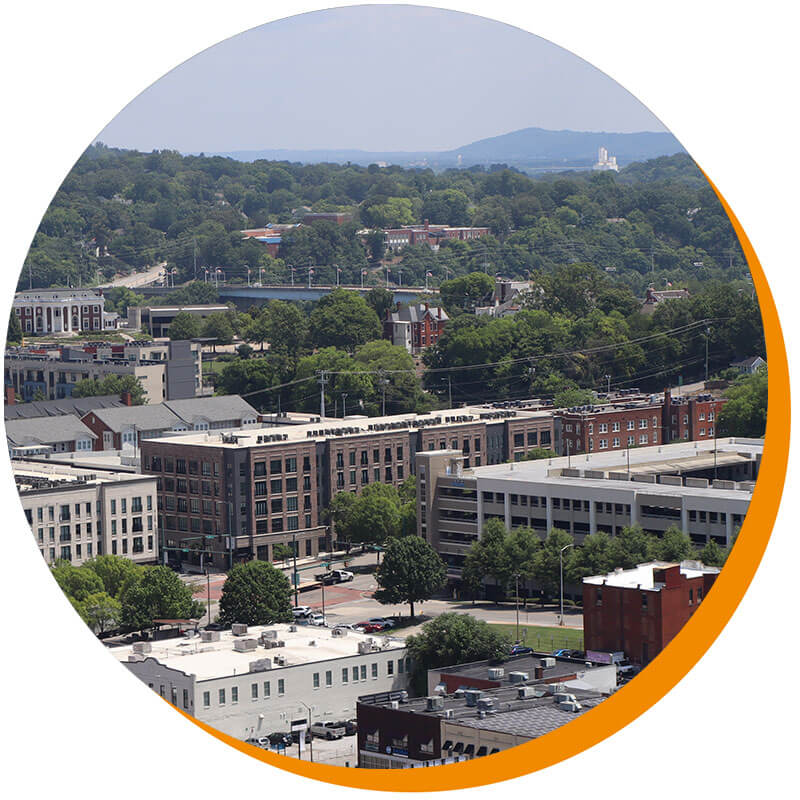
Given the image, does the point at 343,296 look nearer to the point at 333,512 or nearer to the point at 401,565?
the point at 333,512

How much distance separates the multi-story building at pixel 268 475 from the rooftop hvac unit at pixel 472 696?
578cm

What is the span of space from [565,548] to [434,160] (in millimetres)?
32587

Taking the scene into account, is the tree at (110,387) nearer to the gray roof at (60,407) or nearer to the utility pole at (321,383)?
the gray roof at (60,407)

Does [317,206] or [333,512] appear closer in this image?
[333,512]

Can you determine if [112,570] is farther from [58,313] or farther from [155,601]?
[58,313]

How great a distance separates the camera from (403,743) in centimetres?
873

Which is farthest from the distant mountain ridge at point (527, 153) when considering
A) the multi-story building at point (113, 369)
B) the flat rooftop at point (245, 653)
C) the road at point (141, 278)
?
the flat rooftop at point (245, 653)

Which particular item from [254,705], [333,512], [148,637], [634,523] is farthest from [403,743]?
[333,512]

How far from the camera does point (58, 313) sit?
3078 centimetres

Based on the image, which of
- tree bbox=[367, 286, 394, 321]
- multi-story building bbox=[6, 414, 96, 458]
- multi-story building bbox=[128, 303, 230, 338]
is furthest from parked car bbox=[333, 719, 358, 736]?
multi-story building bbox=[128, 303, 230, 338]

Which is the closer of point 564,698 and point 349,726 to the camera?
point 564,698

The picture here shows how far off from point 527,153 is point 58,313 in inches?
494

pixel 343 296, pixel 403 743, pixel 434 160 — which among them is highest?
pixel 434 160

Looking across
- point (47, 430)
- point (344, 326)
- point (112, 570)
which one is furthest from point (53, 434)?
point (344, 326)
